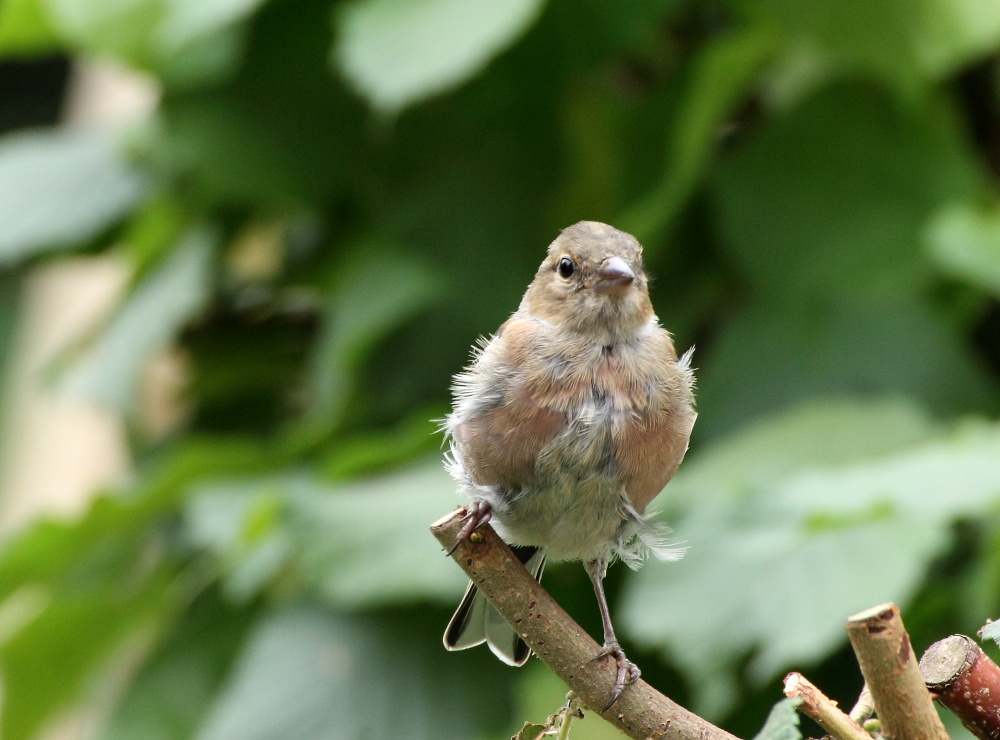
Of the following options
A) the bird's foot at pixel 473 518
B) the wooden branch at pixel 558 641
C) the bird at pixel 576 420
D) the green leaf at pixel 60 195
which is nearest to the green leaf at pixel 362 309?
the green leaf at pixel 60 195

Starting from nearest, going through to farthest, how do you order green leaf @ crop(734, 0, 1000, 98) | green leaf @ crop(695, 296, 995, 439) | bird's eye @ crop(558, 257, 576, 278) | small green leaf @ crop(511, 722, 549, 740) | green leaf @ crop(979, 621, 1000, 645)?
green leaf @ crop(979, 621, 1000, 645)
small green leaf @ crop(511, 722, 549, 740)
bird's eye @ crop(558, 257, 576, 278)
green leaf @ crop(734, 0, 1000, 98)
green leaf @ crop(695, 296, 995, 439)

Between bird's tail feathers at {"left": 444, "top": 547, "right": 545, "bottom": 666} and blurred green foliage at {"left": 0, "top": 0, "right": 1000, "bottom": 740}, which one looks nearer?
bird's tail feathers at {"left": 444, "top": 547, "right": 545, "bottom": 666}

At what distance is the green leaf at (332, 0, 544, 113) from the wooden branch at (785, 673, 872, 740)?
82.0 inches

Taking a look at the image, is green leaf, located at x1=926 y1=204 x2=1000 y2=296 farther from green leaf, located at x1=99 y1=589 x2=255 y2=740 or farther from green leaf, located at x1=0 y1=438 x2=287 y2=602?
green leaf, located at x1=99 y1=589 x2=255 y2=740

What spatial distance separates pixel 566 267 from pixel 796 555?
112cm

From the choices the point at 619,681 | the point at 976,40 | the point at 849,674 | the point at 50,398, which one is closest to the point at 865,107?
the point at 976,40

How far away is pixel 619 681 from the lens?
141 cm

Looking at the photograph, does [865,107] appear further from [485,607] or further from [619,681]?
[619,681]

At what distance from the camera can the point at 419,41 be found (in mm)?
3086

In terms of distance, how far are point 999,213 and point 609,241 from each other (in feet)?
7.48

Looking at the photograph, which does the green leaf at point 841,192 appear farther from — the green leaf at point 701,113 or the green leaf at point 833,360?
the green leaf at point 701,113

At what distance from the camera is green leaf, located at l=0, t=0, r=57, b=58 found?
3.83 m

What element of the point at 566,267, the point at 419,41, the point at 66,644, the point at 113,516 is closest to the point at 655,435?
the point at 566,267

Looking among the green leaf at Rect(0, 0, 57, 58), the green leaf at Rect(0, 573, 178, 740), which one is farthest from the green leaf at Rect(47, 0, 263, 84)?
the green leaf at Rect(0, 573, 178, 740)
